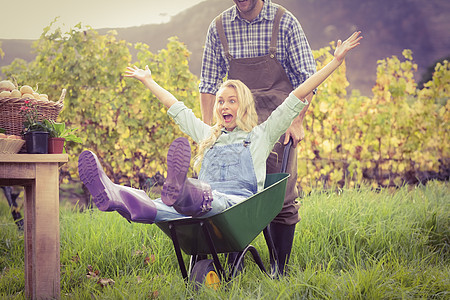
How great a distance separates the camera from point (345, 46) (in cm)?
238

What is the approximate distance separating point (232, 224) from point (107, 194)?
1.82ft

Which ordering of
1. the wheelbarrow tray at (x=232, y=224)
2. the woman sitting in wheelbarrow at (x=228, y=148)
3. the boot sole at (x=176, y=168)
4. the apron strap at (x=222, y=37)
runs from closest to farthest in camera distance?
1. the boot sole at (x=176, y=168)
2. the woman sitting in wheelbarrow at (x=228, y=148)
3. the wheelbarrow tray at (x=232, y=224)
4. the apron strap at (x=222, y=37)

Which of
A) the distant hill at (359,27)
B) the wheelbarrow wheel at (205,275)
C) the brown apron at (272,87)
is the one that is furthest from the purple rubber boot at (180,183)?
the distant hill at (359,27)

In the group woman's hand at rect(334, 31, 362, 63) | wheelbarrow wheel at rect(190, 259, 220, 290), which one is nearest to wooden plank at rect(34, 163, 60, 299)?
wheelbarrow wheel at rect(190, 259, 220, 290)

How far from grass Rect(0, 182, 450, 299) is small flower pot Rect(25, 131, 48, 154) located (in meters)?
0.75

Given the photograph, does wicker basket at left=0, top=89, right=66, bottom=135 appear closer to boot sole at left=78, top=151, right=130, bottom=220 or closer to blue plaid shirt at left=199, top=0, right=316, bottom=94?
boot sole at left=78, top=151, right=130, bottom=220

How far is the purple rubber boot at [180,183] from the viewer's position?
188 cm

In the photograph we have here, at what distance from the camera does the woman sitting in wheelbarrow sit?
202cm

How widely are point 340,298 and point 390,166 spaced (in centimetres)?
368

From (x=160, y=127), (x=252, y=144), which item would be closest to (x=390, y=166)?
(x=160, y=127)

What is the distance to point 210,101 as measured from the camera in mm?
3186

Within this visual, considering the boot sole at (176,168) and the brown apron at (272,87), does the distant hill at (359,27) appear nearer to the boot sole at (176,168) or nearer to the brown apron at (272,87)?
the brown apron at (272,87)

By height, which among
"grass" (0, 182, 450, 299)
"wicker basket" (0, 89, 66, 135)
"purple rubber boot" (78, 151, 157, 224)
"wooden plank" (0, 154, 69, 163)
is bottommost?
"grass" (0, 182, 450, 299)

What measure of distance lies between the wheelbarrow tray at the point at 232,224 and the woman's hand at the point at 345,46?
64 centimetres
